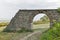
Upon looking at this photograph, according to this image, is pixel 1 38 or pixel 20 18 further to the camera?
pixel 20 18

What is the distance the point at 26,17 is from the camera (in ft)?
101

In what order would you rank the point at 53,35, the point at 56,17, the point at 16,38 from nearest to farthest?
the point at 53,35 < the point at 16,38 < the point at 56,17

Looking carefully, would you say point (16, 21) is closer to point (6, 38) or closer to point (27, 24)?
point (27, 24)

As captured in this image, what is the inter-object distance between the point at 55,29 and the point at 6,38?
11.5 m

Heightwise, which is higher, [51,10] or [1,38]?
[51,10]

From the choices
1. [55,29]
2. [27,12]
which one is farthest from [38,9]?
[55,29]

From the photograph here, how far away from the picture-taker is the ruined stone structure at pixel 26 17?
99.1 feet

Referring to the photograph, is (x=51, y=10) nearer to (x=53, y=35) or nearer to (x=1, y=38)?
(x=1, y=38)

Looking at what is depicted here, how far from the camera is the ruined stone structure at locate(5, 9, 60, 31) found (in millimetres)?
30203

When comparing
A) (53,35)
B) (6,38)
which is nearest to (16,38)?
(6,38)

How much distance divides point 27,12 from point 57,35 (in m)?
18.2

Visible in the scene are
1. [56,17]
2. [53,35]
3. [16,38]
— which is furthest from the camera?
[56,17]

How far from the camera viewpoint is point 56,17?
3003cm

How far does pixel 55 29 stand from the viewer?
12508 millimetres
